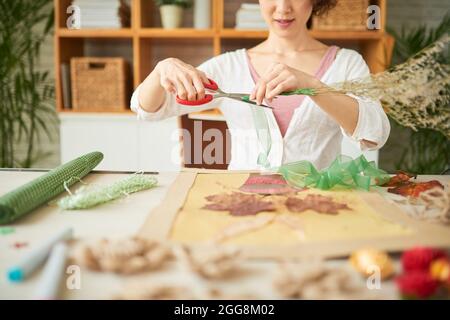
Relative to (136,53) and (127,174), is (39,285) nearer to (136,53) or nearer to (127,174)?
(127,174)

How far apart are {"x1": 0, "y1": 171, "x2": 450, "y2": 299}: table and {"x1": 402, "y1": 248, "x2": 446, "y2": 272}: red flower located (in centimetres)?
2

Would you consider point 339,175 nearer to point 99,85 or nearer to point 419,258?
point 419,258

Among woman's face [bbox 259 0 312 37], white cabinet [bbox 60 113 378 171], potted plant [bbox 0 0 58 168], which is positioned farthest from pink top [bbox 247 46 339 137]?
potted plant [bbox 0 0 58 168]

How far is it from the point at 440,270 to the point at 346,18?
163 centimetres

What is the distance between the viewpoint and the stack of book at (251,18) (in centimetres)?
192

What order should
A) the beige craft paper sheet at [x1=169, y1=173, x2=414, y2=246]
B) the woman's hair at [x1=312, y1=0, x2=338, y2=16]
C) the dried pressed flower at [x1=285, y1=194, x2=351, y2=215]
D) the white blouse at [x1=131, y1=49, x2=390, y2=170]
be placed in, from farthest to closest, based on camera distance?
the woman's hair at [x1=312, y1=0, x2=338, y2=16]
the white blouse at [x1=131, y1=49, x2=390, y2=170]
the dried pressed flower at [x1=285, y1=194, x2=351, y2=215]
the beige craft paper sheet at [x1=169, y1=173, x2=414, y2=246]

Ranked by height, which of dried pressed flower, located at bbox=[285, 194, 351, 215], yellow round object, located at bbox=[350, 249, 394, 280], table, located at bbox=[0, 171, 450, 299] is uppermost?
dried pressed flower, located at bbox=[285, 194, 351, 215]

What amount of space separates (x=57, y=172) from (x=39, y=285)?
0.36m

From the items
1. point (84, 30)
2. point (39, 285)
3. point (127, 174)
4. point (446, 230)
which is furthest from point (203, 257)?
point (84, 30)

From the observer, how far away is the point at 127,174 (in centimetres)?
93

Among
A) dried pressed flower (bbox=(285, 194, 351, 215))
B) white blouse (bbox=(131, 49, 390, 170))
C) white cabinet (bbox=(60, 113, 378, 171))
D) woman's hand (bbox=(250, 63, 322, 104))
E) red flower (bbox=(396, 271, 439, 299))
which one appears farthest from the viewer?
white cabinet (bbox=(60, 113, 378, 171))

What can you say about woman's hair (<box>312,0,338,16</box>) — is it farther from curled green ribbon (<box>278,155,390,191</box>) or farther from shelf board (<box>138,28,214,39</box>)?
shelf board (<box>138,28,214,39</box>)

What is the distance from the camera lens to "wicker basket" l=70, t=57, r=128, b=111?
6.47 ft

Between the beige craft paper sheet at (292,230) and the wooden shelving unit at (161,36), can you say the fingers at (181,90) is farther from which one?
the wooden shelving unit at (161,36)
